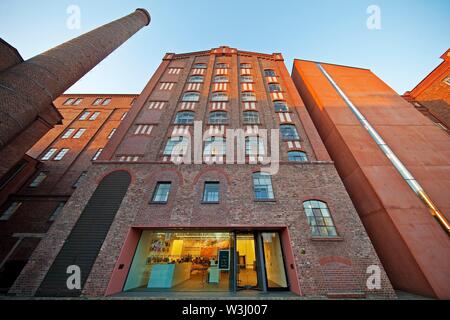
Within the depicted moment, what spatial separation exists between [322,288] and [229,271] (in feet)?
14.2

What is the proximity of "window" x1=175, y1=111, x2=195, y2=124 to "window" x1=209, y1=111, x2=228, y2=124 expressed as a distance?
65.9 inches

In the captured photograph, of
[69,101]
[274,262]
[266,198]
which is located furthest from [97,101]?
[274,262]

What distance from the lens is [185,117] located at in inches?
604

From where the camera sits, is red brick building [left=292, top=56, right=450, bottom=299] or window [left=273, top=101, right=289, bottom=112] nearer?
red brick building [left=292, top=56, right=450, bottom=299]

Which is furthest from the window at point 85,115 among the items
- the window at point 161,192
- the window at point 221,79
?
the window at point 161,192

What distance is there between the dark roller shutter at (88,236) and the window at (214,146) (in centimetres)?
559

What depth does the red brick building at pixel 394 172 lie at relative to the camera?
7.89 meters

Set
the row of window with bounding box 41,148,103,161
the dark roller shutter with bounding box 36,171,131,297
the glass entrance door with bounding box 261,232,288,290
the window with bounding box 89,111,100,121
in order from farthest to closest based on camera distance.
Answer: the window with bounding box 89,111,100,121 < the row of window with bounding box 41,148,103,161 < the glass entrance door with bounding box 261,232,288,290 < the dark roller shutter with bounding box 36,171,131,297

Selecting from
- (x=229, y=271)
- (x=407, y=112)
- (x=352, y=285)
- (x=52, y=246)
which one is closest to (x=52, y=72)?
(x=52, y=246)

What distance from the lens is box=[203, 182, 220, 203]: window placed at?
409 inches

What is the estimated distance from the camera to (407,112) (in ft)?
46.5

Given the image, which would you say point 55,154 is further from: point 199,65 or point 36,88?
point 199,65

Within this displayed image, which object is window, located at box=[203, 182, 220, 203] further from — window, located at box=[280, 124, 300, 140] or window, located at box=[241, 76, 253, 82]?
window, located at box=[241, 76, 253, 82]

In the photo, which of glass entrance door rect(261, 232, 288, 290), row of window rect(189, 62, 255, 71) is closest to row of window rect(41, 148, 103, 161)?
row of window rect(189, 62, 255, 71)
